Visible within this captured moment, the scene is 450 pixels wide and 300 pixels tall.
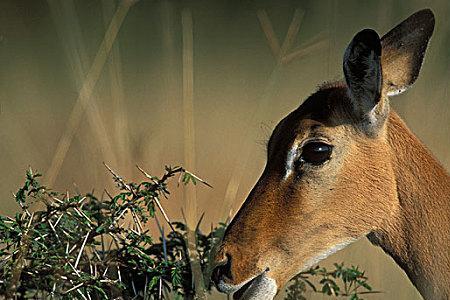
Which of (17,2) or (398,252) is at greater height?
(17,2)

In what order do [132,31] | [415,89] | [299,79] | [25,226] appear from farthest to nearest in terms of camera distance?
[132,31]
[299,79]
[415,89]
[25,226]

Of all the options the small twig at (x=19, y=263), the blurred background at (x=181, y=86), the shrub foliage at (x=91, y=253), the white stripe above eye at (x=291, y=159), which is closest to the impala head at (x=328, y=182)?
the white stripe above eye at (x=291, y=159)

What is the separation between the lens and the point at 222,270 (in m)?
5.25

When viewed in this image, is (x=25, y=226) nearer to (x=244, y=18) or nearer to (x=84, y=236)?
(x=84, y=236)

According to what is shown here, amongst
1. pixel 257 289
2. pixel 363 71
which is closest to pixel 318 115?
pixel 363 71

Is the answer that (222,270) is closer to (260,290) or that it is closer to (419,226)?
(260,290)

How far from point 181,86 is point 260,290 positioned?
452cm

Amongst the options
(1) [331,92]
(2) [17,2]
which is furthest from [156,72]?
(1) [331,92]

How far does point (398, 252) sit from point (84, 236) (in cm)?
130

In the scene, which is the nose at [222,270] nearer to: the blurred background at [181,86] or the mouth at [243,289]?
the mouth at [243,289]

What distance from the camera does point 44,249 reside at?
5.36 metres

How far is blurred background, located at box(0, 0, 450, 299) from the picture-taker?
7973 millimetres

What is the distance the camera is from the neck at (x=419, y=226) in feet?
17.9

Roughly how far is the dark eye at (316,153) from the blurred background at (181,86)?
1382 mm
